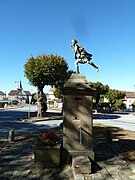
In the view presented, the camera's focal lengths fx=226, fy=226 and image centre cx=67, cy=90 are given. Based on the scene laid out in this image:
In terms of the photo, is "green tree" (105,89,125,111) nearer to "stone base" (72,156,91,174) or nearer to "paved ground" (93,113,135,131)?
"paved ground" (93,113,135,131)

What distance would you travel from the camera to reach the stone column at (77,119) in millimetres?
8219

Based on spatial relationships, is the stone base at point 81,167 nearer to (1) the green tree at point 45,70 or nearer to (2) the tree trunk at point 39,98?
(1) the green tree at point 45,70

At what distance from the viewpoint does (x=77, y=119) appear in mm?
8234

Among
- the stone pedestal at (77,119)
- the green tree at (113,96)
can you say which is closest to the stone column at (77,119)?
the stone pedestal at (77,119)

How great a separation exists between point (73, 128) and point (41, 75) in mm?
20049

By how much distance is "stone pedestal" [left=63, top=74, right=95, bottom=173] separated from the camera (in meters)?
8.22

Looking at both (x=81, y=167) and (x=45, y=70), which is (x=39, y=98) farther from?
(x=81, y=167)

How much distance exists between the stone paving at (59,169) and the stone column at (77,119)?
2.61ft

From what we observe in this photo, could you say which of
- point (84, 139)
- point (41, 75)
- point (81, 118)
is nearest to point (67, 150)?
point (84, 139)

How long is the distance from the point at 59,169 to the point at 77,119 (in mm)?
1863

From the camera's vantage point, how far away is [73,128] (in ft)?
27.0

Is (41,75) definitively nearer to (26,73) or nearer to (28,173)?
(26,73)

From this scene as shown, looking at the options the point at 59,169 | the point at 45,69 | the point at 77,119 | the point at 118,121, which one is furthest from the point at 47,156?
the point at 118,121

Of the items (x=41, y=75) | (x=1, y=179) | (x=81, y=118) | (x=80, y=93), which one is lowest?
(x=1, y=179)
